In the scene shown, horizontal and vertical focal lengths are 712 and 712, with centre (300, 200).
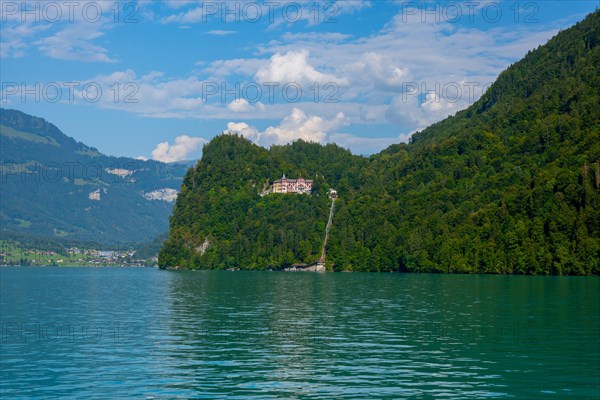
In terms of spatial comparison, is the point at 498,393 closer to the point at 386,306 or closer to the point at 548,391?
the point at 548,391

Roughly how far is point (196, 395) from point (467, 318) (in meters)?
41.5

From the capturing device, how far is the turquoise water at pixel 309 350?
137ft

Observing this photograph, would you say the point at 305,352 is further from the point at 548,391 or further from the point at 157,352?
the point at 548,391

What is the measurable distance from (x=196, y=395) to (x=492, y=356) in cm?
2244

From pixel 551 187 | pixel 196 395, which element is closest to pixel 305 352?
pixel 196 395

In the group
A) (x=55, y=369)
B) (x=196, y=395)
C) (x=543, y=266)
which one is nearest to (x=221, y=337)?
(x=55, y=369)

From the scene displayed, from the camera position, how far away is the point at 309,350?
182ft

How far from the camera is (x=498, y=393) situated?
39.8 meters

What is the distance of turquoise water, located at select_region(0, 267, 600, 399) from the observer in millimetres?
41625

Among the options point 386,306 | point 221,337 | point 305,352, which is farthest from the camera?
point 386,306

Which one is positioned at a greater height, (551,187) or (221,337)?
(551,187)

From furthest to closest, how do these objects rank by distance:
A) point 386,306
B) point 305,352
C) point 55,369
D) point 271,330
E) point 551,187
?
point 551,187 < point 386,306 < point 271,330 < point 305,352 < point 55,369

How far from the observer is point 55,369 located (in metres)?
48.0

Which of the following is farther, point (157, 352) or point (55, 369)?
point (157, 352)
